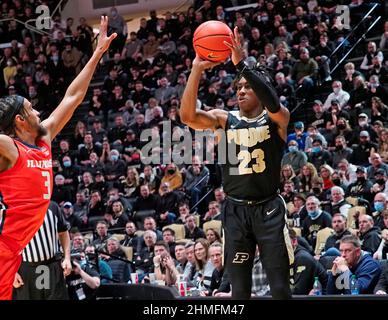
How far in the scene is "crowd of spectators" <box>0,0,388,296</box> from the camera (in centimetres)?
1033

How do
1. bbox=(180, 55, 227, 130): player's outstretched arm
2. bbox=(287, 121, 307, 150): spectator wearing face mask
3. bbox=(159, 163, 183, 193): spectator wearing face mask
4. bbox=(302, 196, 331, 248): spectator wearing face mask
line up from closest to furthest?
bbox=(180, 55, 227, 130): player's outstretched arm < bbox=(302, 196, 331, 248): spectator wearing face mask < bbox=(287, 121, 307, 150): spectator wearing face mask < bbox=(159, 163, 183, 193): spectator wearing face mask

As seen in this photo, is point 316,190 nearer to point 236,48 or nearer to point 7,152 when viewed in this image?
point 236,48

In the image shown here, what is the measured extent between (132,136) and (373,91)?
181 inches

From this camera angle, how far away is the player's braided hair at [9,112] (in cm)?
519

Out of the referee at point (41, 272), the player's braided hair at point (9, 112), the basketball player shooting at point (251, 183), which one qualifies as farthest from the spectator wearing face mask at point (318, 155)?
the player's braided hair at point (9, 112)

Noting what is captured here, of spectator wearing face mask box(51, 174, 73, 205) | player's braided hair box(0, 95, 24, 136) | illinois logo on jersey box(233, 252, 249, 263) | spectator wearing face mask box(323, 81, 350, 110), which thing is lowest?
spectator wearing face mask box(51, 174, 73, 205)

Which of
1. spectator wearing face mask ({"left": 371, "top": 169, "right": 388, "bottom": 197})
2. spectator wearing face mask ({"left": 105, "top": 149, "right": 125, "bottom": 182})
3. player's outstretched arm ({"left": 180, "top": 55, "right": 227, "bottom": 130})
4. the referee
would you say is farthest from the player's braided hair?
spectator wearing face mask ({"left": 105, "top": 149, "right": 125, "bottom": 182})

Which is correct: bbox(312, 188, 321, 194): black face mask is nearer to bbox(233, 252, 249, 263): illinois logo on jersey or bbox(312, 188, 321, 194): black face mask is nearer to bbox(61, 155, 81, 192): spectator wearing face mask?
bbox(61, 155, 81, 192): spectator wearing face mask

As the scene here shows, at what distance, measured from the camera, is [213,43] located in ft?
20.2

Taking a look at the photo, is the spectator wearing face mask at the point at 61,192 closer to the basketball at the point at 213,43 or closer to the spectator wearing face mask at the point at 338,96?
the spectator wearing face mask at the point at 338,96

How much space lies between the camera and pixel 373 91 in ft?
45.7

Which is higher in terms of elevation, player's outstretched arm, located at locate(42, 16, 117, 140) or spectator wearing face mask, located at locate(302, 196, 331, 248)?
player's outstretched arm, located at locate(42, 16, 117, 140)
